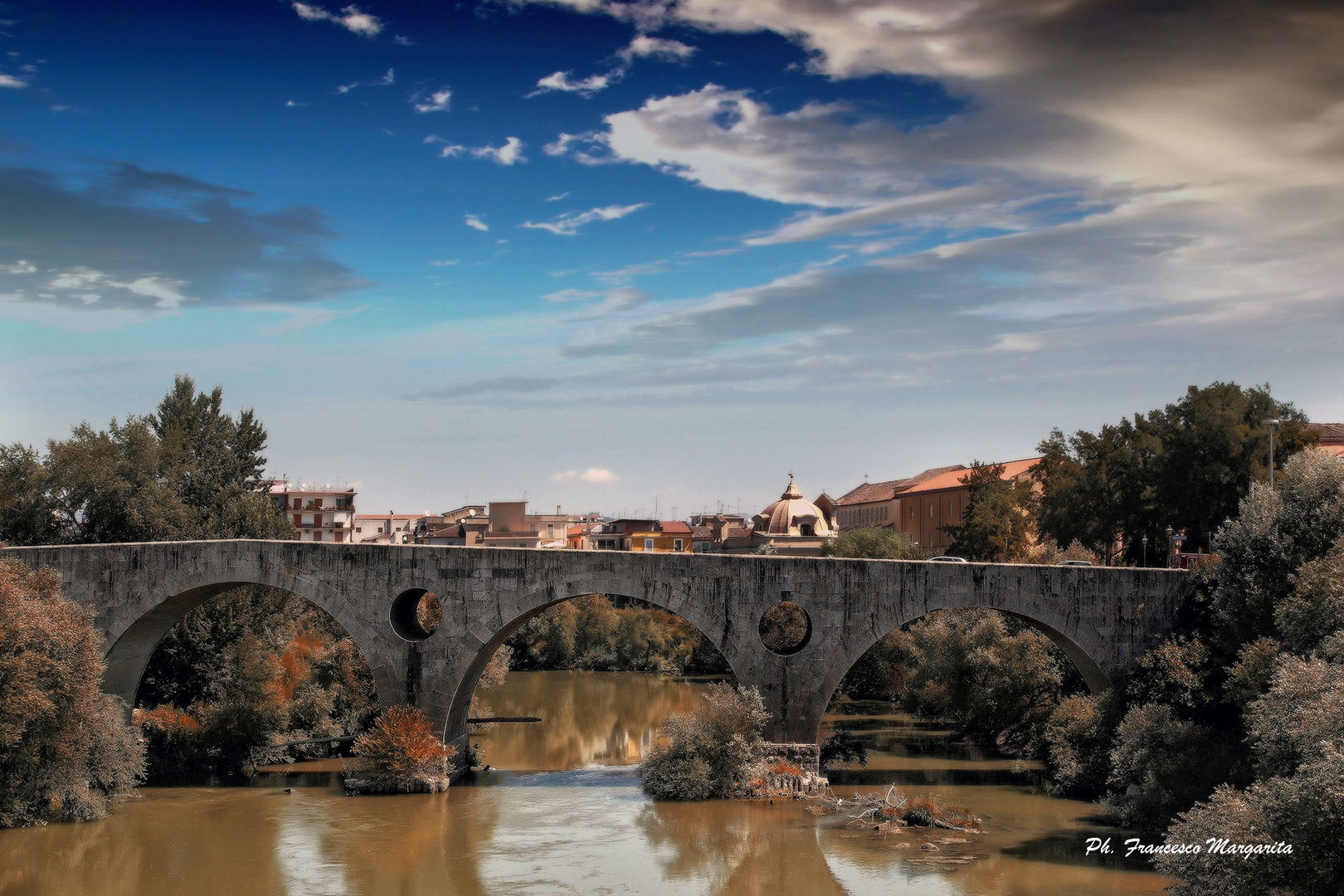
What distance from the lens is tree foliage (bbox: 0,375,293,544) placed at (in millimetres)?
38188

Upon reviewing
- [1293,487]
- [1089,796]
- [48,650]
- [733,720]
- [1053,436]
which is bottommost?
[1089,796]

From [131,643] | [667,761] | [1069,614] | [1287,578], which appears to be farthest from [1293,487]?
[131,643]

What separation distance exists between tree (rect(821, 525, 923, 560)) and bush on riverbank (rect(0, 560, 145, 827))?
3223 cm

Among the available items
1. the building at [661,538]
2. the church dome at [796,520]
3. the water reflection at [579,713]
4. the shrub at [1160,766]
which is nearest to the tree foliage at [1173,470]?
the shrub at [1160,766]

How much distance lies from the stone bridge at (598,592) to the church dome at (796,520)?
45.5 meters

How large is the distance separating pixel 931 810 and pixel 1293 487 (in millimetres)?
10921

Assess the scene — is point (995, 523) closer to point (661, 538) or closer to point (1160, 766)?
point (1160, 766)

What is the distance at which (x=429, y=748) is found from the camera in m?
29.2

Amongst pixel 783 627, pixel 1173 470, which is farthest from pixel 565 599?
pixel 1173 470

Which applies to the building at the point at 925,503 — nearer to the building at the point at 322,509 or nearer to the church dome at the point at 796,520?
the church dome at the point at 796,520

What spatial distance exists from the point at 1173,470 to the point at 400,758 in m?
27.7

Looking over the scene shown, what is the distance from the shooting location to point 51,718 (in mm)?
25266

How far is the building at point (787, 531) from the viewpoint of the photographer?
234 ft

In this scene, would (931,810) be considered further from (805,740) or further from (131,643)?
(131,643)
